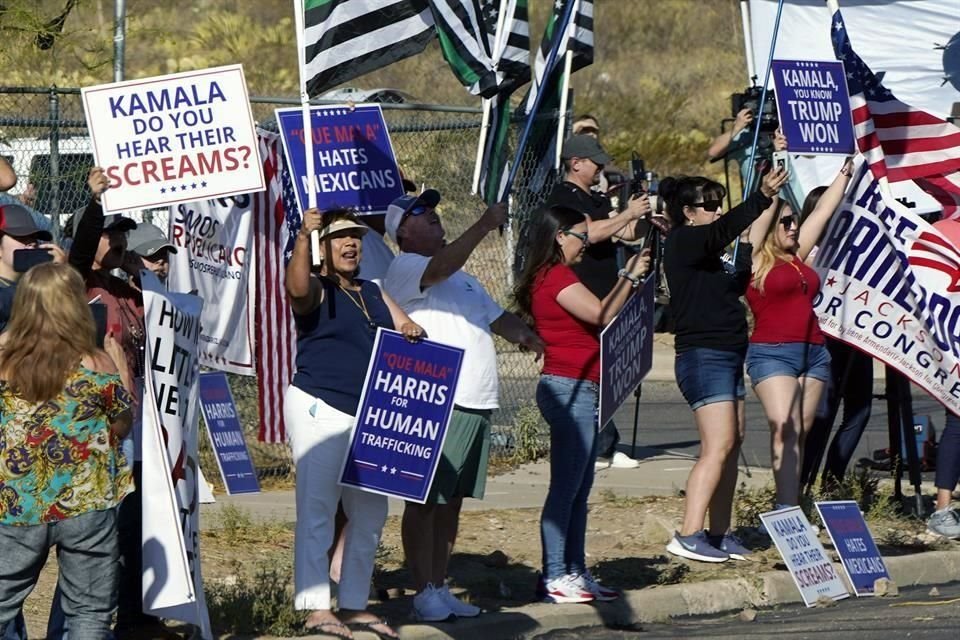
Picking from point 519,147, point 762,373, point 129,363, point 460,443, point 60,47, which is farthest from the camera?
point 60,47

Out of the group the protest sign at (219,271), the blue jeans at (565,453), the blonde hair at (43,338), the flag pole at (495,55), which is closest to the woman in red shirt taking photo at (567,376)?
the blue jeans at (565,453)

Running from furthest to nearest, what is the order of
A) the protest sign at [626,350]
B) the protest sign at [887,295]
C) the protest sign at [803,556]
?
the protest sign at [887,295], the protest sign at [803,556], the protest sign at [626,350]

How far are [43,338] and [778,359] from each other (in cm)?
462

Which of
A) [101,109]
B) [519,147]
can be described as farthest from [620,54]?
[101,109]

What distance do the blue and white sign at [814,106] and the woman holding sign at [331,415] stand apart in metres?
3.17

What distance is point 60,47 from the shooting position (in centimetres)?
1599

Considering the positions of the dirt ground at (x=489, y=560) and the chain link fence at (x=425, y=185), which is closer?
the dirt ground at (x=489, y=560)

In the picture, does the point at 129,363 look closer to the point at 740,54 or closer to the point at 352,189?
the point at 352,189

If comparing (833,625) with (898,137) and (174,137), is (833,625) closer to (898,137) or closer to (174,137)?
(174,137)

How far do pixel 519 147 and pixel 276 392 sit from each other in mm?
2517

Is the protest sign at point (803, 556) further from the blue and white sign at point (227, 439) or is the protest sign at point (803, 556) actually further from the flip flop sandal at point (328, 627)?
the blue and white sign at point (227, 439)

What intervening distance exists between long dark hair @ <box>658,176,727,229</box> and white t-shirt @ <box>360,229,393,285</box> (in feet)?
5.25

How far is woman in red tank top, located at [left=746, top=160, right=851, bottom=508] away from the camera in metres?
9.34

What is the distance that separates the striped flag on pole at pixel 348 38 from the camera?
8.80m
